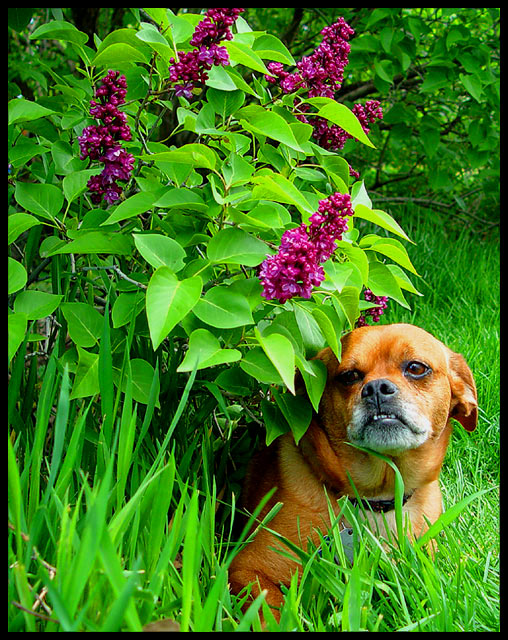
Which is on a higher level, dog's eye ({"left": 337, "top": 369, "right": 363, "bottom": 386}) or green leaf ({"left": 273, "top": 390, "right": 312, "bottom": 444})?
dog's eye ({"left": 337, "top": 369, "right": 363, "bottom": 386})

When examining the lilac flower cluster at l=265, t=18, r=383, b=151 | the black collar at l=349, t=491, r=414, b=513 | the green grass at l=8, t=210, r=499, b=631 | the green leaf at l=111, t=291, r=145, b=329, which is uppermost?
the lilac flower cluster at l=265, t=18, r=383, b=151

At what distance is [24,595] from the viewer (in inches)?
40.4

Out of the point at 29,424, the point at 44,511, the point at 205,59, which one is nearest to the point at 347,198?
the point at 205,59

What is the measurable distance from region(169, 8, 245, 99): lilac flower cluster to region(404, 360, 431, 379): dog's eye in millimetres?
1021

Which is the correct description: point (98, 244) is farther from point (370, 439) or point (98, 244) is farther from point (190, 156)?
point (370, 439)

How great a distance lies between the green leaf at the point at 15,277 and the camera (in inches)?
59.7

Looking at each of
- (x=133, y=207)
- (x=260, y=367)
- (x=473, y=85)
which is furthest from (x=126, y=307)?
(x=473, y=85)

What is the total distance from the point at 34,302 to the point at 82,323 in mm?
135

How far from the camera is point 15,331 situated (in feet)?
4.67

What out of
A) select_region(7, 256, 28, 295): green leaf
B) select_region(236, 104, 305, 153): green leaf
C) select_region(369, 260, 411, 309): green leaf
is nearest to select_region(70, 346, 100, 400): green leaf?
select_region(7, 256, 28, 295): green leaf

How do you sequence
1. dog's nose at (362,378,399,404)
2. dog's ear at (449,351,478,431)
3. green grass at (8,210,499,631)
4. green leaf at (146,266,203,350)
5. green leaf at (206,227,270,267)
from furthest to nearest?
dog's ear at (449,351,478,431) < dog's nose at (362,378,399,404) < green leaf at (206,227,270,267) < green leaf at (146,266,203,350) < green grass at (8,210,499,631)

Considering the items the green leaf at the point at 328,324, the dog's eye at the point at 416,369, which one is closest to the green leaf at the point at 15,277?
the green leaf at the point at 328,324

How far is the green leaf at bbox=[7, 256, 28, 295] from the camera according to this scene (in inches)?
59.7

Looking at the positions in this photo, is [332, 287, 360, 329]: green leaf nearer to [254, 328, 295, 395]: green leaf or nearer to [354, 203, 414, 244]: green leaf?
[354, 203, 414, 244]: green leaf
